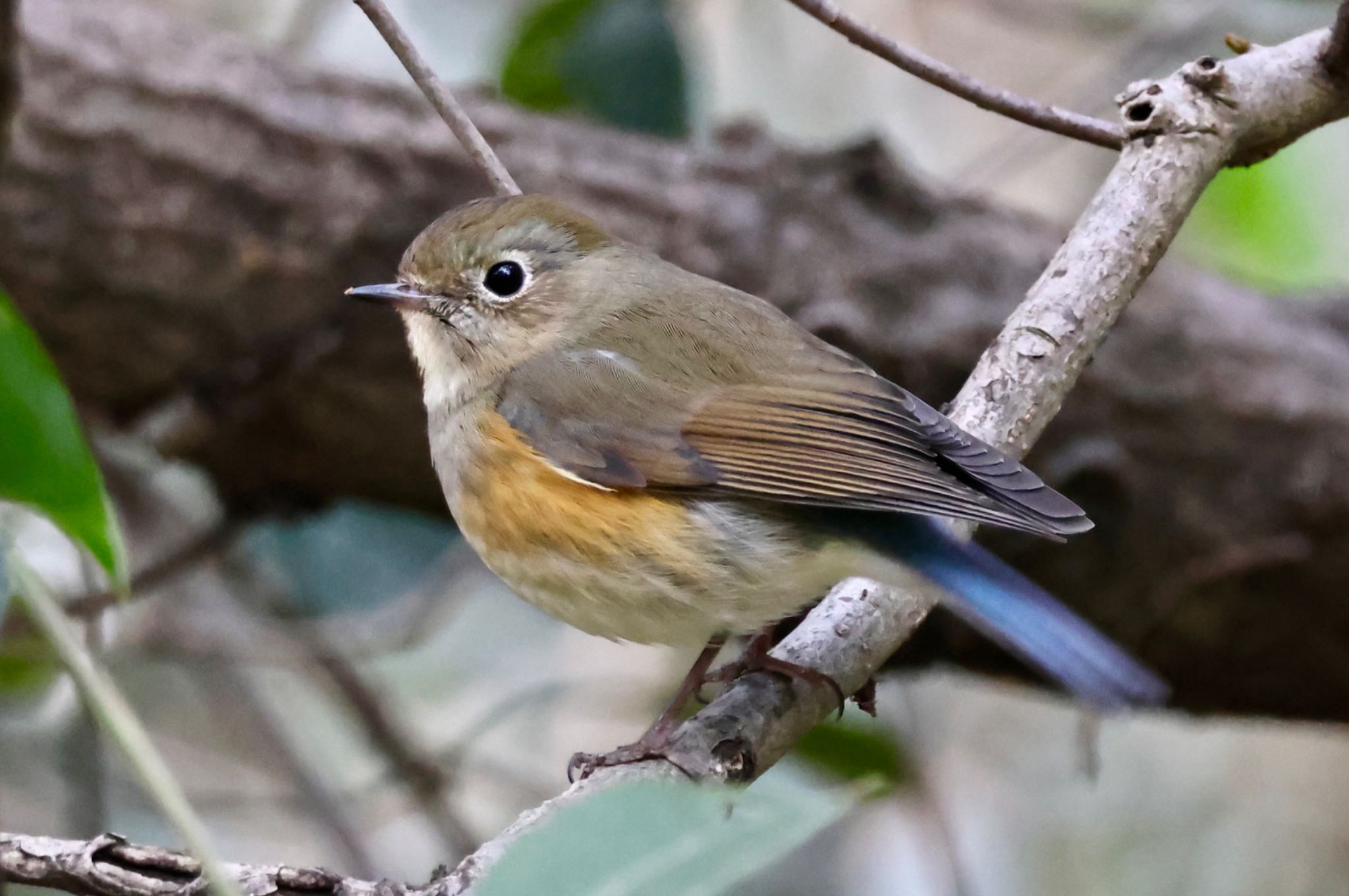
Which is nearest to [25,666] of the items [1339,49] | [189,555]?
[189,555]

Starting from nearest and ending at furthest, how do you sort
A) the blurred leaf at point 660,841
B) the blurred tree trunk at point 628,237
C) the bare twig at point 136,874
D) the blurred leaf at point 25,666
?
the blurred leaf at point 660,841 < the bare twig at point 136,874 < the blurred tree trunk at point 628,237 < the blurred leaf at point 25,666

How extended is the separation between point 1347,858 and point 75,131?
4443 millimetres

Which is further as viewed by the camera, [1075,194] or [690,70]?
[1075,194]

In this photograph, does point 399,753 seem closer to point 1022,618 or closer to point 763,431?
point 763,431

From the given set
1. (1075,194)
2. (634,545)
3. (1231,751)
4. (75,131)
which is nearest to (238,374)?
(75,131)

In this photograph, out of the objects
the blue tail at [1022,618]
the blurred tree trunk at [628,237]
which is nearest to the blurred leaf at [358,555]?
the blurred tree trunk at [628,237]

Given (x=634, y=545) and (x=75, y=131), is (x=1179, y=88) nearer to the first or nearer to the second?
(x=634, y=545)

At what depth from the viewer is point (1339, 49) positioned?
2.11m

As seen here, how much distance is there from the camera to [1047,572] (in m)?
3.15

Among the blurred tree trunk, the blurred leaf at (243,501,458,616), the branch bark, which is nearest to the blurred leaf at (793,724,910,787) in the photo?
the blurred tree trunk

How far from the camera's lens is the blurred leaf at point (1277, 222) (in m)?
3.95

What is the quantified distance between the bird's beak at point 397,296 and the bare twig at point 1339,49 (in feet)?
4.90

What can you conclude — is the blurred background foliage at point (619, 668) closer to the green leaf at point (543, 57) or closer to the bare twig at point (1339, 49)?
the green leaf at point (543, 57)

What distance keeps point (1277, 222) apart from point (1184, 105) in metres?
2.21
